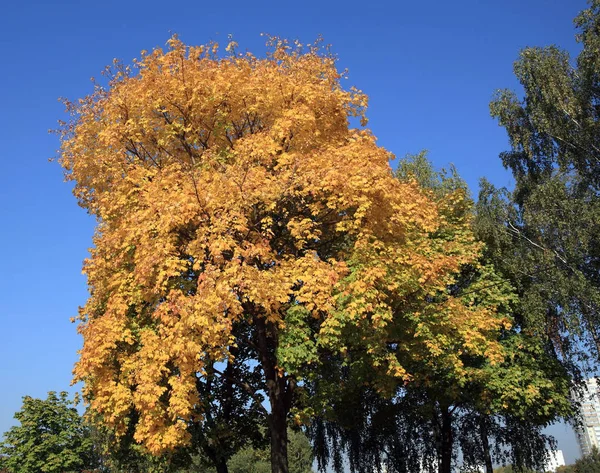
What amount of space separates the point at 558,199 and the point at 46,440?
159ft

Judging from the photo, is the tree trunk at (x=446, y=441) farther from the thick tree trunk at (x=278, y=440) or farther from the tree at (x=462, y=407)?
the thick tree trunk at (x=278, y=440)

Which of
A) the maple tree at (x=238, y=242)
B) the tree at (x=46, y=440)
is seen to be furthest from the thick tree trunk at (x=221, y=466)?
the tree at (x=46, y=440)

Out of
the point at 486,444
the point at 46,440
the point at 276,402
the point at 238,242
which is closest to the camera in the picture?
the point at 238,242

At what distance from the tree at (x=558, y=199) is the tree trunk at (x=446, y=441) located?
6.69m

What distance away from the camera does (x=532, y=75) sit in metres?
25.7

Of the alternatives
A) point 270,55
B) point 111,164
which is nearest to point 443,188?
point 270,55

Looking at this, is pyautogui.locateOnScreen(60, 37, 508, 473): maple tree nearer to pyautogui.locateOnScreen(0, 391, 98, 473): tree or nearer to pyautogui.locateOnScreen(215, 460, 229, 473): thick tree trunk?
pyautogui.locateOnScreen(215, 460, 229, 473): thick tree trunk

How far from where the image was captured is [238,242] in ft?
52.5

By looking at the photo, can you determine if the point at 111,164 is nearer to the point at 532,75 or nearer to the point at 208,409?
the point at 208,409

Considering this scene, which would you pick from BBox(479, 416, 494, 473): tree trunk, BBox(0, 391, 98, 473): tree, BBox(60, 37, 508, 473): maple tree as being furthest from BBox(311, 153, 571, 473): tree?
BBox(0, 391, 98, 473): tree

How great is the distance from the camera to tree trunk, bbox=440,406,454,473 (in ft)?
87.0

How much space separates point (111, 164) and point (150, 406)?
859 centimetres

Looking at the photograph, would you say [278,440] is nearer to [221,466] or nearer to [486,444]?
[221,466]

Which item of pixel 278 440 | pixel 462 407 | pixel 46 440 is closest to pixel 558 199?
pixel 462 407
